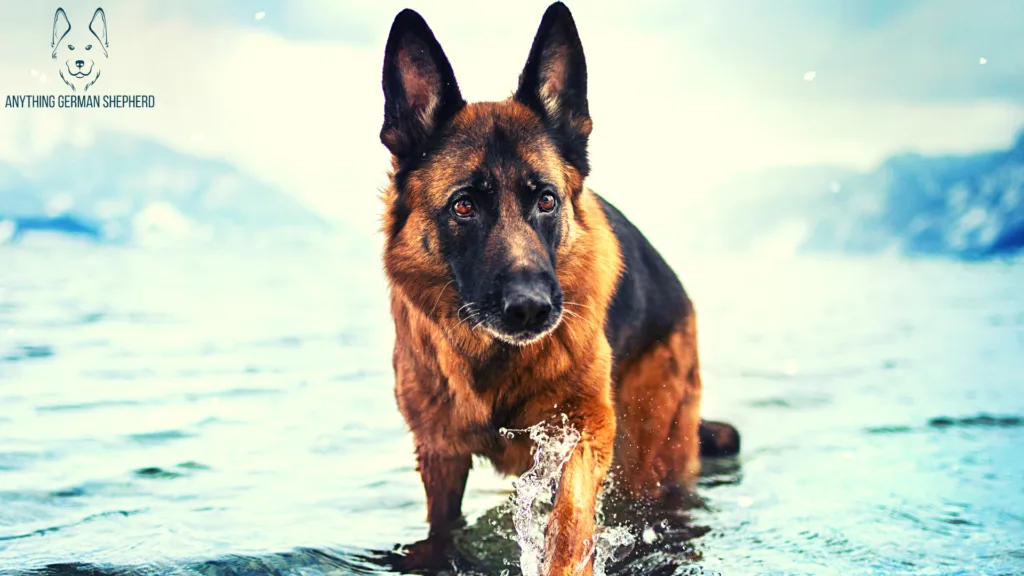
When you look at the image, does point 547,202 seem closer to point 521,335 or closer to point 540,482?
point 521,335

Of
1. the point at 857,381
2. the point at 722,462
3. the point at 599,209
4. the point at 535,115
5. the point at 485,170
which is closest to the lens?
the point at 485,170

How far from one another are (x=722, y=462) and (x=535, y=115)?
11.4 feet

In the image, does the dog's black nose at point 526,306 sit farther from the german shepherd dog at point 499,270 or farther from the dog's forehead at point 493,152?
the dog's forehead at point 493,152

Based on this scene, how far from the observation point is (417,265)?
4406 millimetres

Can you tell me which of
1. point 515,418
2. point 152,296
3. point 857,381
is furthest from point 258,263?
point 515,418

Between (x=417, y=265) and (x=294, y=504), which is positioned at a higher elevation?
(x=417, y=265)

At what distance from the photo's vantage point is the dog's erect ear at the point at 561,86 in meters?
4.49

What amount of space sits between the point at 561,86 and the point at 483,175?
2.29ft

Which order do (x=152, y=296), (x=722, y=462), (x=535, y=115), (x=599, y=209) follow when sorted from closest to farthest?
(x=535, y=115) → (x=599, y=209) → (x=722, y=462) → (x=152, y=296)

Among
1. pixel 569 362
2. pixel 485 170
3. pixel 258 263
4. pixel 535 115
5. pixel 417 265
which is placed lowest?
pixel 569 362

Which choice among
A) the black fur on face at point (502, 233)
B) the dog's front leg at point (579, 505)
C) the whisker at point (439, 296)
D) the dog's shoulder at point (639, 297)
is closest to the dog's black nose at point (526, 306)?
the black fur on face at point (502, 233)

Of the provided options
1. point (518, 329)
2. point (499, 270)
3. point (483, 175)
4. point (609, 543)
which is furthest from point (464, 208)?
point (609, 543)

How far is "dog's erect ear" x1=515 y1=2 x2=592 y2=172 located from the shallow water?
1133 mm

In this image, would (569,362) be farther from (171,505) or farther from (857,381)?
(857,381)
